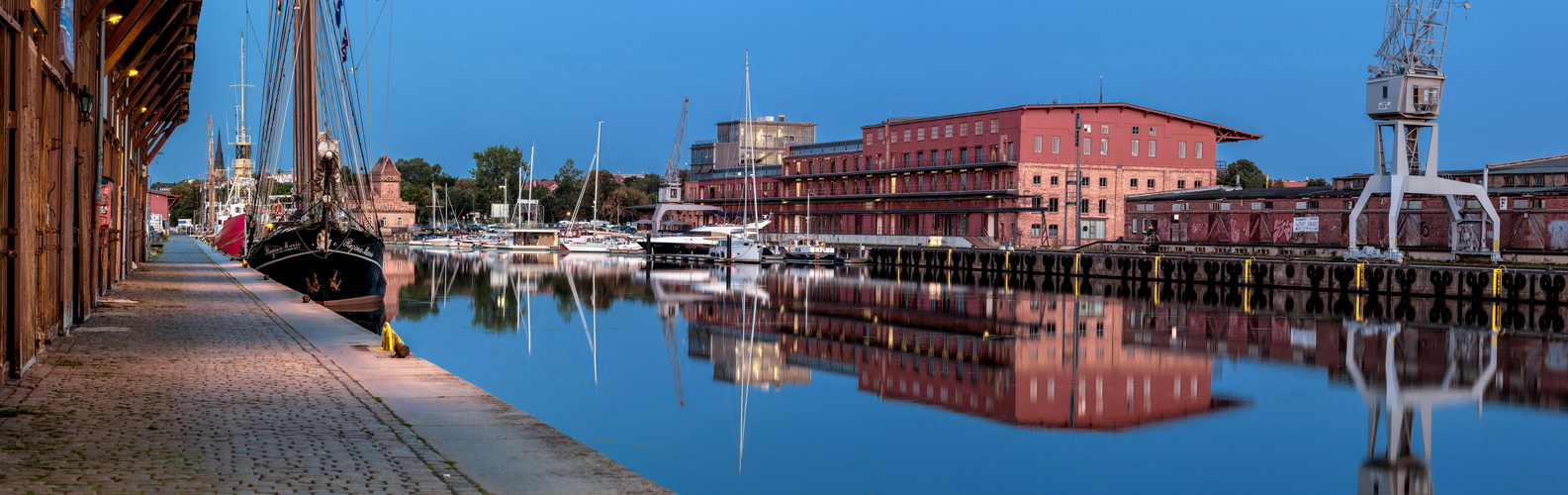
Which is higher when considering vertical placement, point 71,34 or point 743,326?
point 71,34

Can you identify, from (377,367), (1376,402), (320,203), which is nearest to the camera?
(377,367)

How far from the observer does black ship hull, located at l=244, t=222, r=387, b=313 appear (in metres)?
35.9

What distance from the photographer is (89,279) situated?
23.0 m

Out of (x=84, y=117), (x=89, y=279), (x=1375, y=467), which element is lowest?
(x=1375, y=467)

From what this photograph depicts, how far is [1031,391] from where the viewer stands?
20.1 meters

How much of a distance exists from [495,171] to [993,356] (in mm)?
176653

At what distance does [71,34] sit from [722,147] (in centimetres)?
12195

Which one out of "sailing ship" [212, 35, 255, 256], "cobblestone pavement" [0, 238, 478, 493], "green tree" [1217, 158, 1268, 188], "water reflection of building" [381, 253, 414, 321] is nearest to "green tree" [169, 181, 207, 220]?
"sailing ship" [212, 35, 255, 256]

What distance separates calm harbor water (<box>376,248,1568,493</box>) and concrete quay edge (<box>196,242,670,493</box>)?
201 cm

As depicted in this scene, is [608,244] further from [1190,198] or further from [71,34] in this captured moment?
[71,34]

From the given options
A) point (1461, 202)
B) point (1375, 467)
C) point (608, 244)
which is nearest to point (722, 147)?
point (608, 244)

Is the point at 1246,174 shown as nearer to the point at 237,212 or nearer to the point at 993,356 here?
the point at 237,212

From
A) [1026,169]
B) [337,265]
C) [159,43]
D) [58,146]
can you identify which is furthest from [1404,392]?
[1026,169]

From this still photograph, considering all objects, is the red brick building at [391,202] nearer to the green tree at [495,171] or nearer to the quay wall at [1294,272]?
the green tree at [495,171]
